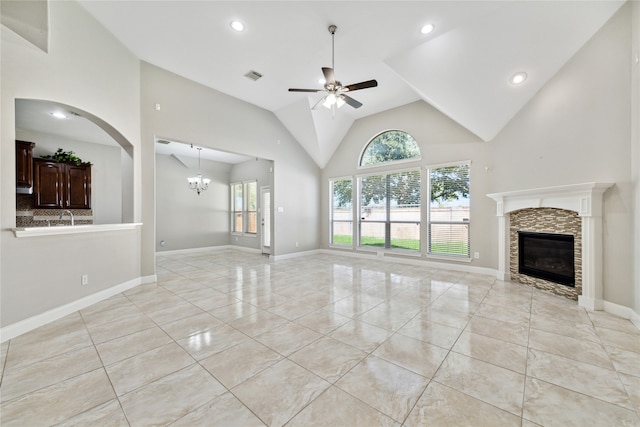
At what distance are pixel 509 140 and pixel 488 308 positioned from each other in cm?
321

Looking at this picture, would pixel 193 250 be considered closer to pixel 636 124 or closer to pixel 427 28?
pixel 427 28

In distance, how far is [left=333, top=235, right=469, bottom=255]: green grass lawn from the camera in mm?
5519

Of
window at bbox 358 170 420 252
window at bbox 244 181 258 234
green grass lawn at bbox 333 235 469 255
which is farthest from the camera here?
window at bbox 244 181 258 234

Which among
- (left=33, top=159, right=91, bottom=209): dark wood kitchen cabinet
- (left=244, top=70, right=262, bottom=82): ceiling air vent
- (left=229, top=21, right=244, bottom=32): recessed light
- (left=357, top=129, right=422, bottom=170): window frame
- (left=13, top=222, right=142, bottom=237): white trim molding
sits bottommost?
(left=13, top=222, right=142, bottom=237): white trim molding

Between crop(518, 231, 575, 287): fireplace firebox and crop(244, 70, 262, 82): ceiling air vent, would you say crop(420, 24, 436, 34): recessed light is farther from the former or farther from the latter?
crop(518, 231, 575, 287): fireplace firebox

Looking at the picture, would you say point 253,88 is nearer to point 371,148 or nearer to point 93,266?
point 371,148

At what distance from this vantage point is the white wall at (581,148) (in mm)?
3018

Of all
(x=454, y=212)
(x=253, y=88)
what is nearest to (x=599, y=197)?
(x=454, y=212)

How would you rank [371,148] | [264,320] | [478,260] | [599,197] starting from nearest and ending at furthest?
[264,320] < [599,197] < [478,260] < [371,148]

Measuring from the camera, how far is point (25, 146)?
4418mm

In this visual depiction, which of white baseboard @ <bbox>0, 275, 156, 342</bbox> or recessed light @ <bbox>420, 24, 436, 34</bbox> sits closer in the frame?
white baseboard @ <bbox>0, 275, 156, 342</bbox>

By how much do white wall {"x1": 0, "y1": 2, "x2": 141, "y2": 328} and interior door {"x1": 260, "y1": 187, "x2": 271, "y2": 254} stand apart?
156 inches

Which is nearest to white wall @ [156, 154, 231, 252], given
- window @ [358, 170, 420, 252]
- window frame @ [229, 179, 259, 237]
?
window frame @ [229, 179, 259, 237]

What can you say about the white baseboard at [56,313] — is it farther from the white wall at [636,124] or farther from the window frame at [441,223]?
the white wall at [636,124]
